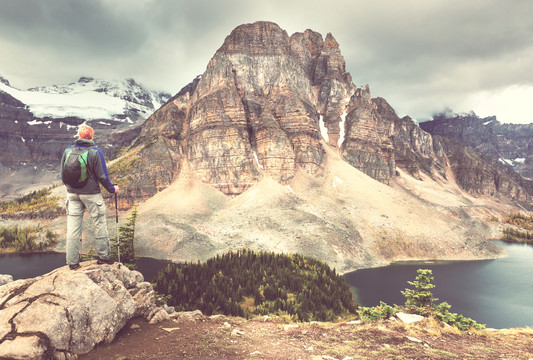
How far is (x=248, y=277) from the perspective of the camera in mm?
35281

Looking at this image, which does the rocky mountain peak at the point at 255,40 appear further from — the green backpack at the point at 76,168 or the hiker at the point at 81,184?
the green backpack at the point at 76,168

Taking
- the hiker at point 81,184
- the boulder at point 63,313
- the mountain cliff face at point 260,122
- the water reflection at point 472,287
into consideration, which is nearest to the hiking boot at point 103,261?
the boulder at point 63,313

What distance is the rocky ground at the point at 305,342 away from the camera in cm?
789

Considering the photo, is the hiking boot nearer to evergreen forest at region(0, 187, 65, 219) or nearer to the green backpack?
the green backpack

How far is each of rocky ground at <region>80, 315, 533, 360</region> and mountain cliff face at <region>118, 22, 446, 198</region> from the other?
7064 cm

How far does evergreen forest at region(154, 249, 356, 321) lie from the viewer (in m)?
27.2

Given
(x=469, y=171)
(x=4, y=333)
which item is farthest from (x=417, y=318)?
(x=469, y=171)

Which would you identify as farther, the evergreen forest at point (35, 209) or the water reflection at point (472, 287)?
the evergreen forest at point (35, 209)

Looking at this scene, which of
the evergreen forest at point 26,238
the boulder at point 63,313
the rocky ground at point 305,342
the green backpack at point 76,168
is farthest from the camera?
the evergreen forest at point 26,238

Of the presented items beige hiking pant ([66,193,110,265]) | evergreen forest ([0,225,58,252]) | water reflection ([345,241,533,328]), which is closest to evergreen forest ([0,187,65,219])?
evergreen forest ([0,225,58,252])

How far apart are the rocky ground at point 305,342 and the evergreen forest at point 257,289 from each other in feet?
49.2

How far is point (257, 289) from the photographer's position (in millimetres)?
32094

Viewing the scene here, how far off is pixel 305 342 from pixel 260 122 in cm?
8522

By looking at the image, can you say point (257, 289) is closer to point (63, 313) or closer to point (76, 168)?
point (63, 313)
